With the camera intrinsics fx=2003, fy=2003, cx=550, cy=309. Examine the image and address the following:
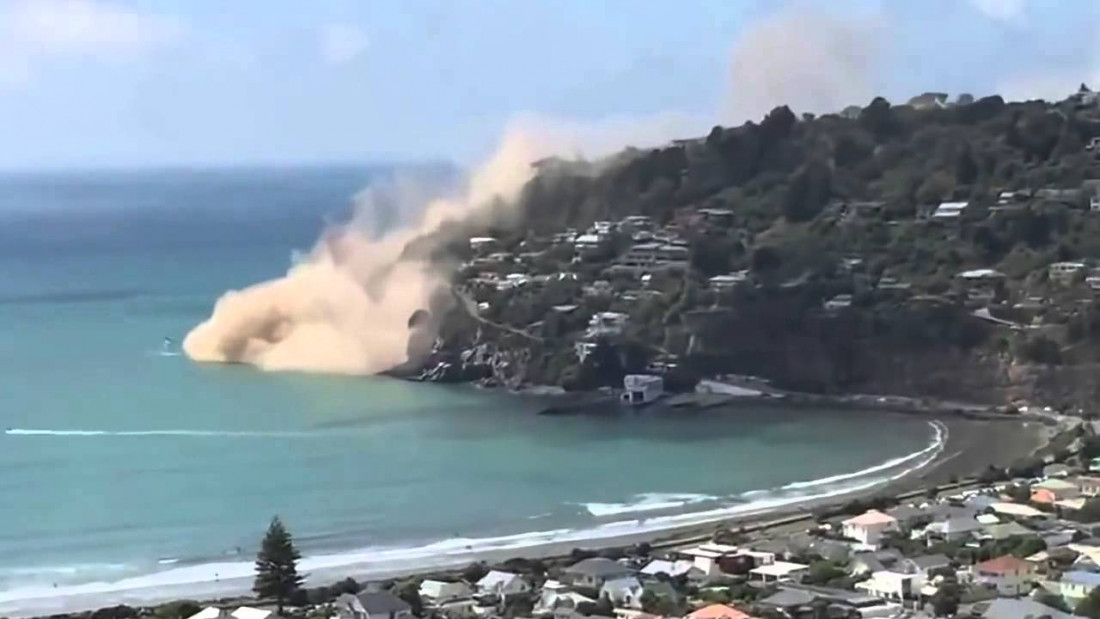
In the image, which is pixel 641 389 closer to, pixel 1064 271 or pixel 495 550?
pixel 1064 271

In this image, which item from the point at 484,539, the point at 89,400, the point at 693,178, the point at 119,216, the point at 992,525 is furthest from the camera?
the point at 119,216

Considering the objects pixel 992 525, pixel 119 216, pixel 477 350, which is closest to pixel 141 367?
pixel 477 350

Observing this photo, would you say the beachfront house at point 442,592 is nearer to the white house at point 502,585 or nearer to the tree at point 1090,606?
the white house at point 502,585

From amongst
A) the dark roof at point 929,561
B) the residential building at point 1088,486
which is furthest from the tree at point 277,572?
the residential building at point 1088,486

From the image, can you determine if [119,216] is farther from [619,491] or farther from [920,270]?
[619,491]

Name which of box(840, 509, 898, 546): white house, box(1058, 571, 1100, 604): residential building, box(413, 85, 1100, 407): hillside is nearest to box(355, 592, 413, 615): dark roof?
box(840, 509, 898, 546): white house

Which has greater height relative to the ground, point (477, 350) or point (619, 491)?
point (477, 350)

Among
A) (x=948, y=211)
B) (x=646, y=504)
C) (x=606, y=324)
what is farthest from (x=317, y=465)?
(x=948, y=211)
